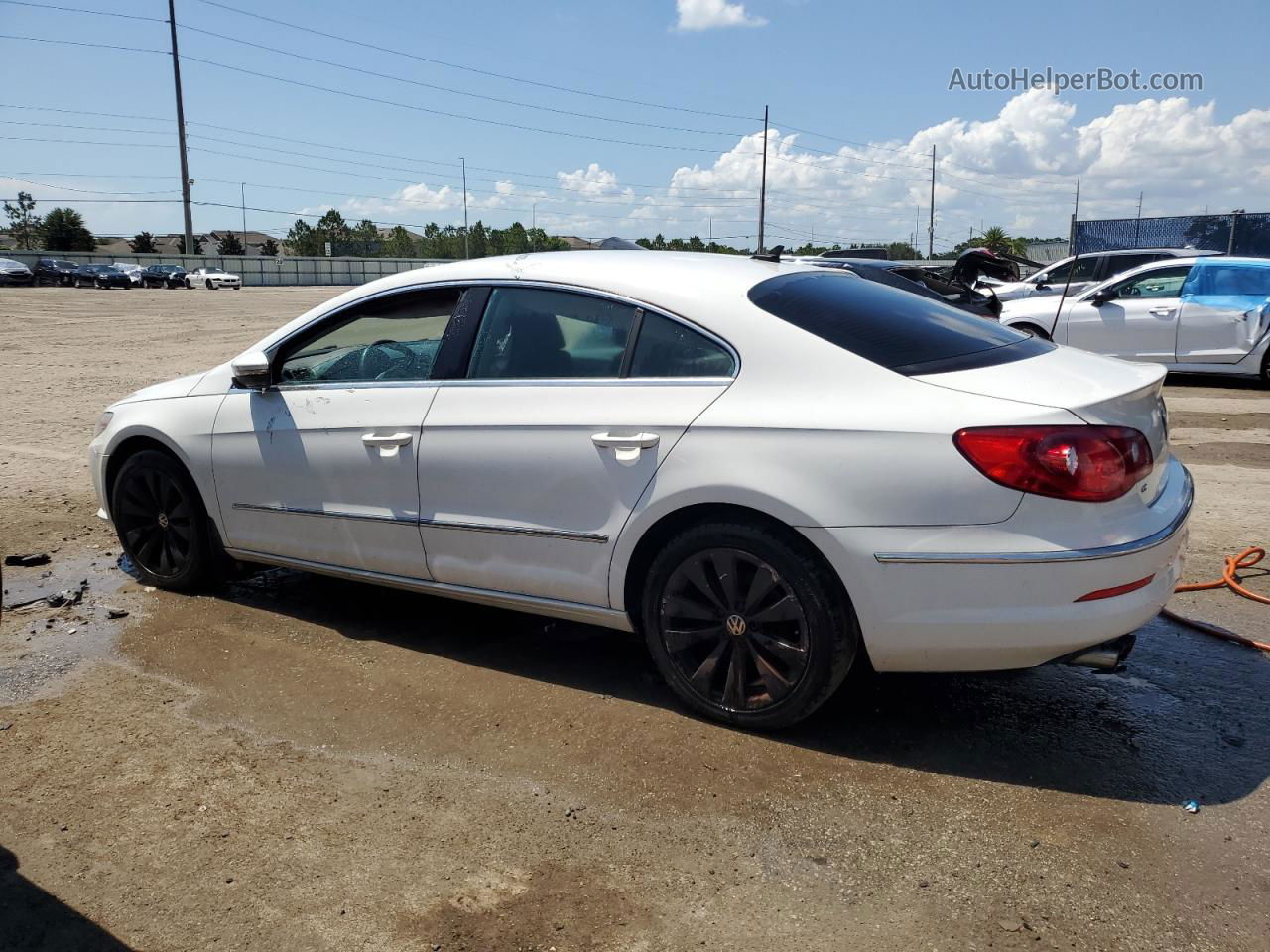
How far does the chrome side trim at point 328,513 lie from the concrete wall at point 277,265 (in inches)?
2731

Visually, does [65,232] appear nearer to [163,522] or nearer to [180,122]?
[180,122]

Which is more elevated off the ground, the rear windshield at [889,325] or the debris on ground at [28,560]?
the rear windshield at [889,325]

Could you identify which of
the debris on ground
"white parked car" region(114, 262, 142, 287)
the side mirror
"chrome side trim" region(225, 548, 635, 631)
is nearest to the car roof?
the side mirror

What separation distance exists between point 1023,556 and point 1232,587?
2635mm

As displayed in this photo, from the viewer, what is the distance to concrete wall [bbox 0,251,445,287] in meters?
73.6

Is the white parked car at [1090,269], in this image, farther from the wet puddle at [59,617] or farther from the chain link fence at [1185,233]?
the wet puddle at [59,617]

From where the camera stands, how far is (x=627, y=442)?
3.75m

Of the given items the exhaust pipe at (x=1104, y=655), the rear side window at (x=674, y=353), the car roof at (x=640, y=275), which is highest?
the car roof at (x=640, y=275)

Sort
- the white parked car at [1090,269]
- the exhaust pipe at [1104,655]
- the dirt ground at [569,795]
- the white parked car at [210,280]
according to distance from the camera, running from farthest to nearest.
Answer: the white parked car at [210,280] < the white parked car at [1090,269] < the exhaust pipe at [1104,655] < the dirt ground at [569,795]

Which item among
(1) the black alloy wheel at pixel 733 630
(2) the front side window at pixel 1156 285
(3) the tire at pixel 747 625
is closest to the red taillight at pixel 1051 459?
(3) the tire at pixel 747 625

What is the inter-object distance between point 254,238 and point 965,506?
133 m

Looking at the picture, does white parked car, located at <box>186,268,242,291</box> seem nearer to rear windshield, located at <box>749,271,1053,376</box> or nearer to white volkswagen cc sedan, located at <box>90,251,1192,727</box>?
white volkswagen cc sedan, located at <box>90,251,1192,727</box>

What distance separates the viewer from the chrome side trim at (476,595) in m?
4.01

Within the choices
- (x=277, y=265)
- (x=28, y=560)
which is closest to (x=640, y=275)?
(x=28, y=560)
